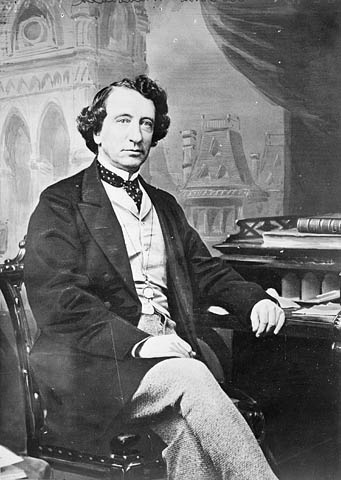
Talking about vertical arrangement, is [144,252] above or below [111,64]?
below

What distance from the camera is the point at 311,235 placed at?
6.55 feet

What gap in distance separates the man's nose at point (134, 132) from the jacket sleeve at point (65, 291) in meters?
0.27

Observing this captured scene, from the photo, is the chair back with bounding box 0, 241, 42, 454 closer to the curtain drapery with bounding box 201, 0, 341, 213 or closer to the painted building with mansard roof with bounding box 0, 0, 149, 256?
the painted building with mansard roof with bounding box 0, 0, 149, 256

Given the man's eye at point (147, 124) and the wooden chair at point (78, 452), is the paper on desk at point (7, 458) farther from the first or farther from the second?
the man's eye at point (147, 124)

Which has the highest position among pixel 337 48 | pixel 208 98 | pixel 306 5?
pixel 306 5

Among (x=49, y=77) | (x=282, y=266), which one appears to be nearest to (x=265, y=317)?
(x=282, y=266)

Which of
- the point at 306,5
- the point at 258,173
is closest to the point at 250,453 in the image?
the point at 258,173

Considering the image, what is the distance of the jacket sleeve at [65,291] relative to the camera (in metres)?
1.94

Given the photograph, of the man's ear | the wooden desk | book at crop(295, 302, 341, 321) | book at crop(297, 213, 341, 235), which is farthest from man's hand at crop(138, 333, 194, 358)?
the man's ear

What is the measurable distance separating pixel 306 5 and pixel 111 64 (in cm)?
62

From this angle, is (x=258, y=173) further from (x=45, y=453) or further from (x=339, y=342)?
(x=45, y=453)

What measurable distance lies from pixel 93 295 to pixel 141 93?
0.63 meters

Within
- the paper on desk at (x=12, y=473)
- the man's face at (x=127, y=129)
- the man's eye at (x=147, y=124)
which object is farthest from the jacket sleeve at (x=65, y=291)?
the paper on desk at (x=12, y=473)

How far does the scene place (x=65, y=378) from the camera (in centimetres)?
200
